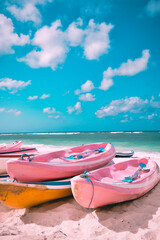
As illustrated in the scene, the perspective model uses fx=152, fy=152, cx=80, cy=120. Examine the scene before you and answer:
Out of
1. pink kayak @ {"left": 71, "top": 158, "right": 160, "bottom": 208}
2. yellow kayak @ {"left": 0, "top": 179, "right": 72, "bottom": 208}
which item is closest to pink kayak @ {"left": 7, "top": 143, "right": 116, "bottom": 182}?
yellow kayak @ {"left": 0, "top": 179, "right": 72, "bottom": 208}

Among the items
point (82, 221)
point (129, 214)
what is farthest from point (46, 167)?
point (129, 214)

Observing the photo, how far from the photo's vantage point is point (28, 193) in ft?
9.80

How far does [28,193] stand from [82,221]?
1.15m

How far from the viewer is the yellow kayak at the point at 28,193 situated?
2924 mm

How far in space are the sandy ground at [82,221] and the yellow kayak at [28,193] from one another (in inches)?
7.5

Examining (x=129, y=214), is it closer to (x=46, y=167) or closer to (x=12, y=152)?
(x=46, y=167)

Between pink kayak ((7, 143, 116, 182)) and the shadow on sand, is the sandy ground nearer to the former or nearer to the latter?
the shadow on sand

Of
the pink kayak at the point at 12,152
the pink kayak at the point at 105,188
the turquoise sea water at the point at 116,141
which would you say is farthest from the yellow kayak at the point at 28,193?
the turquoise sea water at the point at 116,141

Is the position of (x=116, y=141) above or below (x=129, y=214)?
below

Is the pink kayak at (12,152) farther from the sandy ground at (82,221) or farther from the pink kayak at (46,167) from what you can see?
the sandy ground at (82,221)

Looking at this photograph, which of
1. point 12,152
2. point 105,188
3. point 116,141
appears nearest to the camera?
point 105,188

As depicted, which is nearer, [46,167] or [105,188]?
[105,188]

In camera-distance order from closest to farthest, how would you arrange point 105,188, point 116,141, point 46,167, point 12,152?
point 105,188, point 46,167, point 12,152, point 116,141

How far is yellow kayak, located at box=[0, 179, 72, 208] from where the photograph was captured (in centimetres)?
292
